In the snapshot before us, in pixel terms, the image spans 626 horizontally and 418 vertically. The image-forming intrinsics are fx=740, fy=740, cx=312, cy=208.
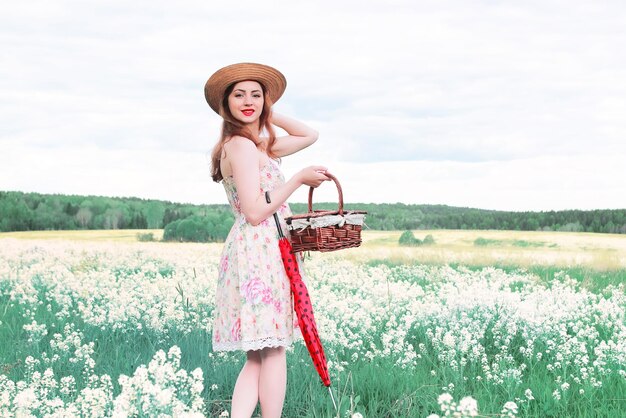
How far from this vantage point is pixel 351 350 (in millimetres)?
7477

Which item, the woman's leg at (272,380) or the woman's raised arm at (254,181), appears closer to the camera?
the woman's raised arm at (254,181)

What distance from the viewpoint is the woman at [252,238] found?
4.86 metres

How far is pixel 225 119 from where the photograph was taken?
518 centimetres

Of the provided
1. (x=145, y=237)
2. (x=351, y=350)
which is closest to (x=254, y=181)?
(x=351, y=350)

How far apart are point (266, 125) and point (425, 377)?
2.64 meters

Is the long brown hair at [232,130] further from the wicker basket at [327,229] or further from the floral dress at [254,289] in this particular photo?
the wicker basket at [327,229]

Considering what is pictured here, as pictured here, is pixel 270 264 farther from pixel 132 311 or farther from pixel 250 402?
pixel 132 311

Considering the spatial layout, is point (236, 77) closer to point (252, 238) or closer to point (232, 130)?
point (232, 130)

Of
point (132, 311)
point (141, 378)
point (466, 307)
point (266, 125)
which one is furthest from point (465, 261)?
point (141, 378)

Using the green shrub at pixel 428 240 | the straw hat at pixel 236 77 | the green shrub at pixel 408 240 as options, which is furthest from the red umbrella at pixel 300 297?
the green shrub at pixel 428 240

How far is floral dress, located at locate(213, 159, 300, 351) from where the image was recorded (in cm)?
486

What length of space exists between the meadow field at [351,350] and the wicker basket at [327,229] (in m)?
1.06

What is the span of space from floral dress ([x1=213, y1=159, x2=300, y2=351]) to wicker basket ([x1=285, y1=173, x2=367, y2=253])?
210 millimetres

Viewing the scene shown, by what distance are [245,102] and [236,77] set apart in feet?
0.59
